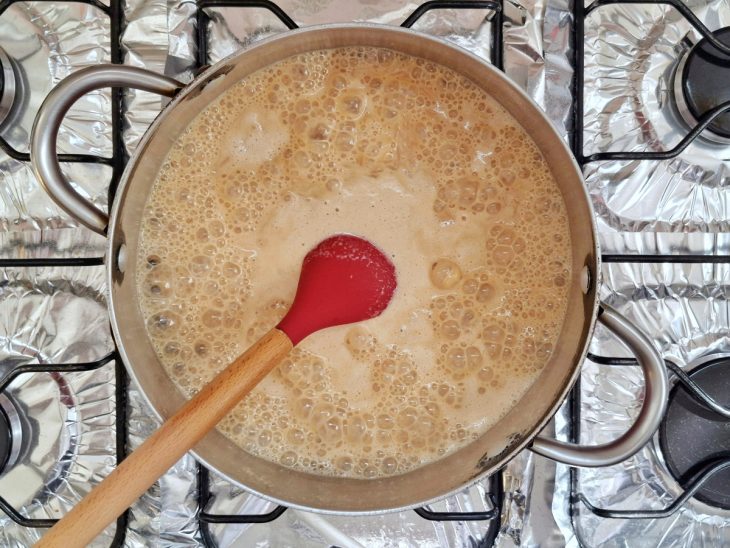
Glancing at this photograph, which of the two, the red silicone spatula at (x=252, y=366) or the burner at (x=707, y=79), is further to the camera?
the burner at (x=707, y=79)

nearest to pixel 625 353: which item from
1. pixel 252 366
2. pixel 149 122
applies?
pixel 252 366

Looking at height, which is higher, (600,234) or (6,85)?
(600,234)

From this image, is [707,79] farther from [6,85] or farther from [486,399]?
[6,85]

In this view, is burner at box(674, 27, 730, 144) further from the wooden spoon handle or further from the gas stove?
the wooden spoon handle

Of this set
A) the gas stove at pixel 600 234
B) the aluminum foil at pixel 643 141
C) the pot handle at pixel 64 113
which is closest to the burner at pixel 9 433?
the gas stove at pixel 600 234

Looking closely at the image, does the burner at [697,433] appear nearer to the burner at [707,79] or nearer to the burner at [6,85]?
the burner at [707,79]

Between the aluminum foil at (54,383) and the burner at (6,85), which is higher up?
the burner at (6,85)

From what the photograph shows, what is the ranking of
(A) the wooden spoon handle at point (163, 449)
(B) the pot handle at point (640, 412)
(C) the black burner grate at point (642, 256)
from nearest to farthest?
1. (A) the wooden spoon handle at point (163, 449)
2. (B) the pot handle at point (640, 412)
3. (C) the black burner grate at point (642, 256)
